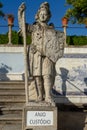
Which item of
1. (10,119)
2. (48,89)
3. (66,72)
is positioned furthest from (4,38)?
(48,89)

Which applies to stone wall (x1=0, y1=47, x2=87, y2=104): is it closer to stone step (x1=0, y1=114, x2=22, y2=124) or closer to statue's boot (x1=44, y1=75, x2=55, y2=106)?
stone step (x1=0, y1=114, x2=22, y2=124)

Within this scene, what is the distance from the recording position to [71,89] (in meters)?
12.7

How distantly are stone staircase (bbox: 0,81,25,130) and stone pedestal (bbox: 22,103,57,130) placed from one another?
2.64 feet

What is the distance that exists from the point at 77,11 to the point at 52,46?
12517 mm

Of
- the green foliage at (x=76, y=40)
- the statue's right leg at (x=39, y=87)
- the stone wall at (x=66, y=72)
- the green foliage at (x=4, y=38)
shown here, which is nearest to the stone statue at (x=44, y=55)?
the statue's right leg at (x=39, y=87)

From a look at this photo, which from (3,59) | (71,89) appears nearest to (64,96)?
(71,89)

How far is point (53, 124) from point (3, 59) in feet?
23.6

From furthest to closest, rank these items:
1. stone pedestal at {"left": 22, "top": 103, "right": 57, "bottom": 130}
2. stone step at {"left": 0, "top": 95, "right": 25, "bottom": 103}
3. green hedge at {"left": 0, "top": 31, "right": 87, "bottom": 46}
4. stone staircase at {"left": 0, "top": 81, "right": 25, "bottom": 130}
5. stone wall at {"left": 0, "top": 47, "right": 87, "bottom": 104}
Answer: green hedge at {"left": 0, "top": 31, "right": 87, "bottom": 46} < stone wall at {"left": 0, "top": 47, "right": 87, "bottom": 104} < stone step at {"left": 0, "top": 95, "right": 25, "bottom": 103} < stone staircase at {"left": 0, "top": 81, "right": 25, "bottom": 130} < stone pedestal at {"left": 22, "top": 103, "right": 57, "bottom": 130}

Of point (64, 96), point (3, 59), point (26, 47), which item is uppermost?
point (26, 47)

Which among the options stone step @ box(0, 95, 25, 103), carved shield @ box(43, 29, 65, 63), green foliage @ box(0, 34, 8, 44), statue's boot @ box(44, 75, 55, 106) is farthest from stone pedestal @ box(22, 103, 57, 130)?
green foliage @ box(0, 34, 8, 44)

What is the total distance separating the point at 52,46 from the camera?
6434 mm

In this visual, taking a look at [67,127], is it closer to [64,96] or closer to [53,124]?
[53,124]

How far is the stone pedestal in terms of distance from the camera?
21.0ft

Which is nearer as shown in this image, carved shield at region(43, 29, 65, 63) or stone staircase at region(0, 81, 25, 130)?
carved shield at region(43, 29, 65, 63)
